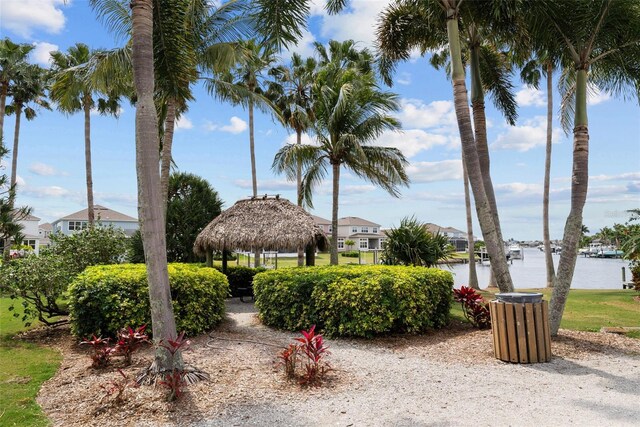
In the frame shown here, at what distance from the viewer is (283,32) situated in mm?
8078

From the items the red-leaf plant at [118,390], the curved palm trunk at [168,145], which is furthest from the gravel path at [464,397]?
the curved palm trunk at [168,145]

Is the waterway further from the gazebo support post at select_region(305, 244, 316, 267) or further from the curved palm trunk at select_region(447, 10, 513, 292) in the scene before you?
the gazebo support post at select_region(305, 244, 316, 267)

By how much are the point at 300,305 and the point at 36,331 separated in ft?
21.0

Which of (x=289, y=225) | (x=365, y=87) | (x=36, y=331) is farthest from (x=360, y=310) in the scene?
(x=365, y=87)

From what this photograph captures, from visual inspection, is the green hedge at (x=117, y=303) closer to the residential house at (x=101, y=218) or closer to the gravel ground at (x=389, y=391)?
the gravel ground at (x=389, y=391)

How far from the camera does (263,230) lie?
15469mm

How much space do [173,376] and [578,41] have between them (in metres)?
9.88

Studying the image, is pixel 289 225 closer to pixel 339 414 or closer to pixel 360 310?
pixel 360 310

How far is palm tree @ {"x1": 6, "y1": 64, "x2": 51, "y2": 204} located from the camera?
28422 mm

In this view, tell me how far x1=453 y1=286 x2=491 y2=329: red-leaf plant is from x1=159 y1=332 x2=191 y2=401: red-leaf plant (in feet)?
21.8

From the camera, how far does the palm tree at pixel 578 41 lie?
8742 mm

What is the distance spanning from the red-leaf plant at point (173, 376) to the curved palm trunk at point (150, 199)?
0.08 m

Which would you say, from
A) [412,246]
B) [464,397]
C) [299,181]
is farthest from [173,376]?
[299,181]

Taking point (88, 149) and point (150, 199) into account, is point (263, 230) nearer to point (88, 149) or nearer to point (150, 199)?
point (150, 199)
